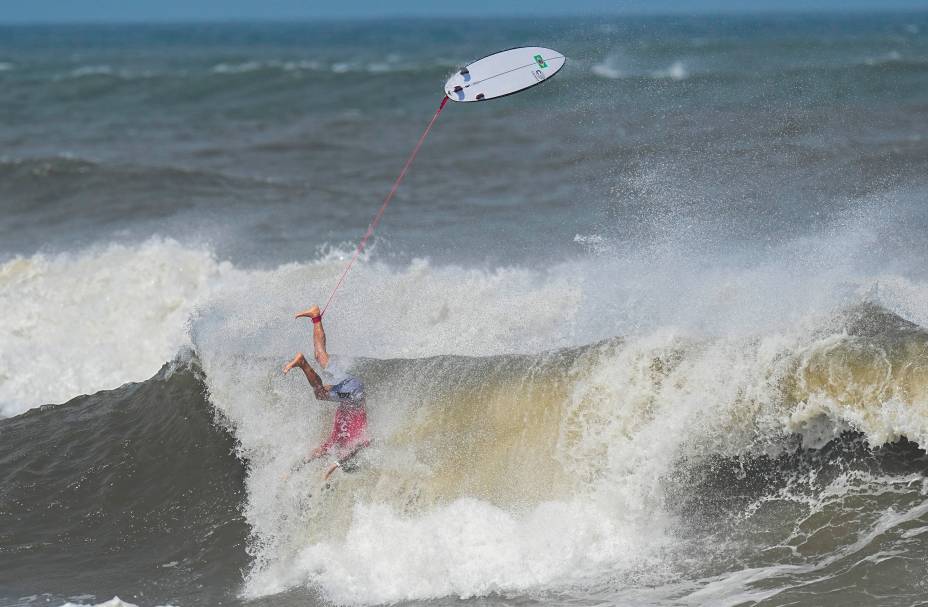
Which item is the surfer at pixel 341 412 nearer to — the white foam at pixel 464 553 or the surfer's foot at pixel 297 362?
the surfer's foot at pixel 297 362

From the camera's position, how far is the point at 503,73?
11.0 m

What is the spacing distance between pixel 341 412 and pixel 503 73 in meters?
4.32

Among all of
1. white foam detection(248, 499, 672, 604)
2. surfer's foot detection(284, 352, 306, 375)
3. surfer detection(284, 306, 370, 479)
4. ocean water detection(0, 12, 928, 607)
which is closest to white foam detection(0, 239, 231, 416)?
ocean water detection(0, 12, 928, 607)

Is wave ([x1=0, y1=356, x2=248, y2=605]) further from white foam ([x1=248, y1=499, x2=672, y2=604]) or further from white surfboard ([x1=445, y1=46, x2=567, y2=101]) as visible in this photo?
white surfboard ([x1=445, y1=46, x2=567, y2=101])

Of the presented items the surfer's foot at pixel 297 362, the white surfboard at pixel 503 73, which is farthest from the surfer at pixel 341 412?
the white surfboard at pixel 503 73

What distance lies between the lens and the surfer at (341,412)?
8.38m

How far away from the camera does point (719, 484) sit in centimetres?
805

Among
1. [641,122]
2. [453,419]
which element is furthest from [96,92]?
[453,419]

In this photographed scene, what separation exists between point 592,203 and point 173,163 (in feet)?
37.8

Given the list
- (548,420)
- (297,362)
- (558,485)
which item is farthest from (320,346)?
(558,485)

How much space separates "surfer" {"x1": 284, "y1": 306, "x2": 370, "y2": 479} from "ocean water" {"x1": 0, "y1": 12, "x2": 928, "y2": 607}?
139 millimetres

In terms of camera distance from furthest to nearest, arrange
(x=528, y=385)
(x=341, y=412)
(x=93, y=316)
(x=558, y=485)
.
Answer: (x=93, y=316), (x=528, y=385), (x=341, y=412), (x=558, y=485)

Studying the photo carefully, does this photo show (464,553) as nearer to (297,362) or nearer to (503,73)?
(297,362)

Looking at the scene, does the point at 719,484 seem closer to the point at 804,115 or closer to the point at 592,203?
the point at 592,203
